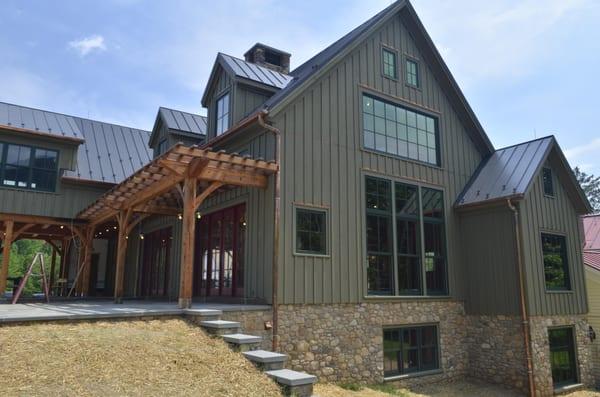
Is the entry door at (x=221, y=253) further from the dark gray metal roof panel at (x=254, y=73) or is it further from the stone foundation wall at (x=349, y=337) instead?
the dark gray metal roof panel at (x=254, y=73)

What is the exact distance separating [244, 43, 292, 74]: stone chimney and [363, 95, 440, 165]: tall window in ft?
13.3

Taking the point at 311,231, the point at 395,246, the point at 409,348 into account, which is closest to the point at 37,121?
the point at 311,231

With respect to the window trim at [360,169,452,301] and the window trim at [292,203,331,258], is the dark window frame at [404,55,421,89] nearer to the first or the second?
the window trim at [360,169,452,301]

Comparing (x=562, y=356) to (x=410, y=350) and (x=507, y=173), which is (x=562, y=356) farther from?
(x=507, y=173)

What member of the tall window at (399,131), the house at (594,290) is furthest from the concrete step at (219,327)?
the house at (594,290)

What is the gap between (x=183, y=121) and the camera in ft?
51.3

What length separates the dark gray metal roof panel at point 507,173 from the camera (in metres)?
12.2

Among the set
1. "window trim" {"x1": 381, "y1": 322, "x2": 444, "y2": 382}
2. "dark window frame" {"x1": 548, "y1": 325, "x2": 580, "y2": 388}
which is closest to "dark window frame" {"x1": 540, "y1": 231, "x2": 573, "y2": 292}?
"dark window frame" {"x1": 548, "y1": 325, "x2": 580, "y2": 388}

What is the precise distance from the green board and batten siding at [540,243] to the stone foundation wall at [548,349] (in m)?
0.23

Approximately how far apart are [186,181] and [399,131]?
20.8ft

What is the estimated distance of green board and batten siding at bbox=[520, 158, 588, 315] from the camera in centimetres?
1170

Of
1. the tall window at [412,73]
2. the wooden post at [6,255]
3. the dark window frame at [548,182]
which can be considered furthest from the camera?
the wooden post at [6,255]

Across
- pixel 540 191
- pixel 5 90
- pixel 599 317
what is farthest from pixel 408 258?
pixel 5 90

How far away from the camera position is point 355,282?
10453mm
